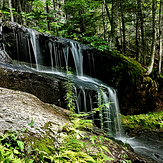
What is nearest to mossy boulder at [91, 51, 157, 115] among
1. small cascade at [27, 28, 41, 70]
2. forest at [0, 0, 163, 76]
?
forest at [0, 0, 163, 76]

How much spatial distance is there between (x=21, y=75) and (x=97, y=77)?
590 cm

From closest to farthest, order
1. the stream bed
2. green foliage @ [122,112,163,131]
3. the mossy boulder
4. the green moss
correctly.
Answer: the green moss, the stream bed, green foliage @ [122,112,163,131], the mossy boulder

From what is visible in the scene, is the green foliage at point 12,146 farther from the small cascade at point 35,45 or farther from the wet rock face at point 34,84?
the small cascade at point 35,45

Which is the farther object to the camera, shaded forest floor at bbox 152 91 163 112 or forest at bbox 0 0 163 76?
shaded forest floor at bbox 152 91 163 112

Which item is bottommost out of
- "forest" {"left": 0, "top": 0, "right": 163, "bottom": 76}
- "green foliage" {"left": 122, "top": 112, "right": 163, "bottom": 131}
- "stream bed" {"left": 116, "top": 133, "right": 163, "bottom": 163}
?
"green foliage" {"left": 122, "top": 112, "right": 163, "bottom": 131}

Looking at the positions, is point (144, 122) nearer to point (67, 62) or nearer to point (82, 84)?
point (82, 84)

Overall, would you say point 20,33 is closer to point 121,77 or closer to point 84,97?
point 84,97

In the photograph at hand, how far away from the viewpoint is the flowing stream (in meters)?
6.12

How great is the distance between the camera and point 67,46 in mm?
9336

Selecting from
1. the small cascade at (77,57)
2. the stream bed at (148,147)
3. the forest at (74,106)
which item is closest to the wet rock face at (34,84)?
the forest at (74,106)

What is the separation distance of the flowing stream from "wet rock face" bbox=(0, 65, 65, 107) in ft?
2.65

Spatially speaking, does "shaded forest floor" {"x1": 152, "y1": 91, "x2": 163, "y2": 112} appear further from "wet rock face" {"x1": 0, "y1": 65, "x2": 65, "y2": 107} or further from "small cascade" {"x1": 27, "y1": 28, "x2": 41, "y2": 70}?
"small cascade" {"x1": 27, "y1": 28, "x2": 41, "y2": 70}

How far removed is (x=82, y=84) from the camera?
7.13 meters

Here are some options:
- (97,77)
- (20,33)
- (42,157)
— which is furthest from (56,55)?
(42,157)
